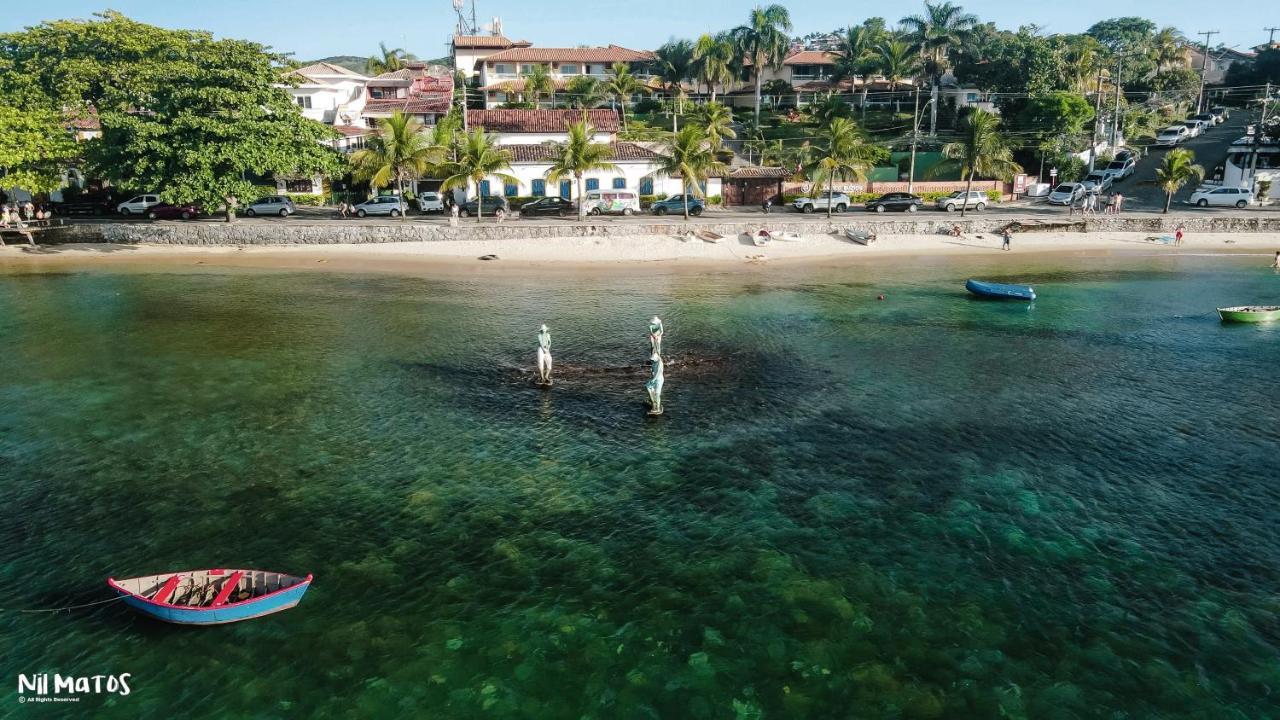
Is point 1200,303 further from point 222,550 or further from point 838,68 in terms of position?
point 838,68

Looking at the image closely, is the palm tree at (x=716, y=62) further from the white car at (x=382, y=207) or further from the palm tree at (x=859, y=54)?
the white car at (x=382, y=207)

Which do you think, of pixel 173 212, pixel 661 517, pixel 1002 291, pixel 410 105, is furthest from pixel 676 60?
pixel 661 517

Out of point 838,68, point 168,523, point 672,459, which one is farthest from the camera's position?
point 838,68

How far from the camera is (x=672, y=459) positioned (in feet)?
86.1

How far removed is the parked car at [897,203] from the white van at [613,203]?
74.7 ft

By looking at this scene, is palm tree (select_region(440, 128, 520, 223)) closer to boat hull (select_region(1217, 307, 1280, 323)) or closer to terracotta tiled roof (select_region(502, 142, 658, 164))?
terracotta tiled roof (select_region(502, 142, 658, 164))

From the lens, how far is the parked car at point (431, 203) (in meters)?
74.2

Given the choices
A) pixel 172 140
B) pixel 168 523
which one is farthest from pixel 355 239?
pixel 168 523

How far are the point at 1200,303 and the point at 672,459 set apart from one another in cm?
4038

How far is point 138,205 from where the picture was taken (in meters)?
71.4

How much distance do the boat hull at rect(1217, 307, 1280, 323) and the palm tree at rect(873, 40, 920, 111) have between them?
224ft

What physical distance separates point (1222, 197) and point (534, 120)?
6854 centimetres

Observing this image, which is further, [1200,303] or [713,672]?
[1200,303]

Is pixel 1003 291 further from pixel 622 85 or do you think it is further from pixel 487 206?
pixel 622 85
